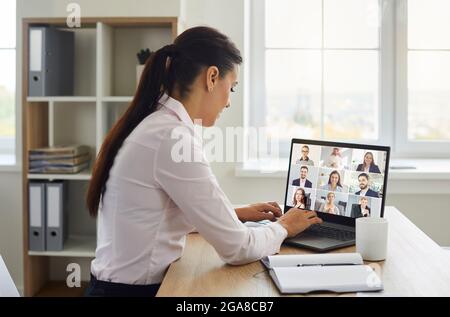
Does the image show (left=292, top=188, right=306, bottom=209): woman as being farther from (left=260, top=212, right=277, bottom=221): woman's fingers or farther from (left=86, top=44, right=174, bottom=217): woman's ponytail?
(left=86, top=44, right=174, bottom=217): woman's ponytail

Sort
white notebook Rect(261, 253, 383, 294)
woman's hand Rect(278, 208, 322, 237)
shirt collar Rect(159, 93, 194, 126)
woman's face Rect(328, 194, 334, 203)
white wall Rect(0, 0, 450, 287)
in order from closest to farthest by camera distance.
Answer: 1. white notebook Rect(261, 253, 383, 294)
2. shirt collar Rect(159, 93, 194, 126)
3. woman's hand Rect(278, 208, 322, 237)
4. woman's face Rect(328, 194, 334, 203)
5. white wall Rect(0, 0, 450, 287)

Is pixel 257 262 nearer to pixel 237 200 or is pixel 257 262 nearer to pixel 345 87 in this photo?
pixel 237 200

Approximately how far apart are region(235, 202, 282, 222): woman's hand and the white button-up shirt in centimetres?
33

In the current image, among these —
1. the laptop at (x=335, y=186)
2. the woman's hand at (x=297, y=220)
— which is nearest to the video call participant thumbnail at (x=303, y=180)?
the laptop at (x=335, y=186)

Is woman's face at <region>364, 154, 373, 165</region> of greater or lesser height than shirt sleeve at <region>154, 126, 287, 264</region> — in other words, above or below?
above

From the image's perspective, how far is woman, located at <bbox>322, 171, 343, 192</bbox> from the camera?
1572 millimetres

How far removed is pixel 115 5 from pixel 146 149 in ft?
4.41

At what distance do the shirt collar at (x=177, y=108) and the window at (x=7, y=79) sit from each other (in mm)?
1798

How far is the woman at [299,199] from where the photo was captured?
1667 millimetres

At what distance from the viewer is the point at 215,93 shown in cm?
143

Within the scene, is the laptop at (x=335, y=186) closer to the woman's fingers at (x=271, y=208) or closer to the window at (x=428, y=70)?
the woman's fingers at (x=271, y=208)

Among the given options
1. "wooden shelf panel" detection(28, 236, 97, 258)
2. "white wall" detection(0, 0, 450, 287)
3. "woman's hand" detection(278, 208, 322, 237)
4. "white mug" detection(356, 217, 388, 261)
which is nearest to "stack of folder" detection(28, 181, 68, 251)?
"wooden shelf panel" detection(28, 236, 97, 258)
